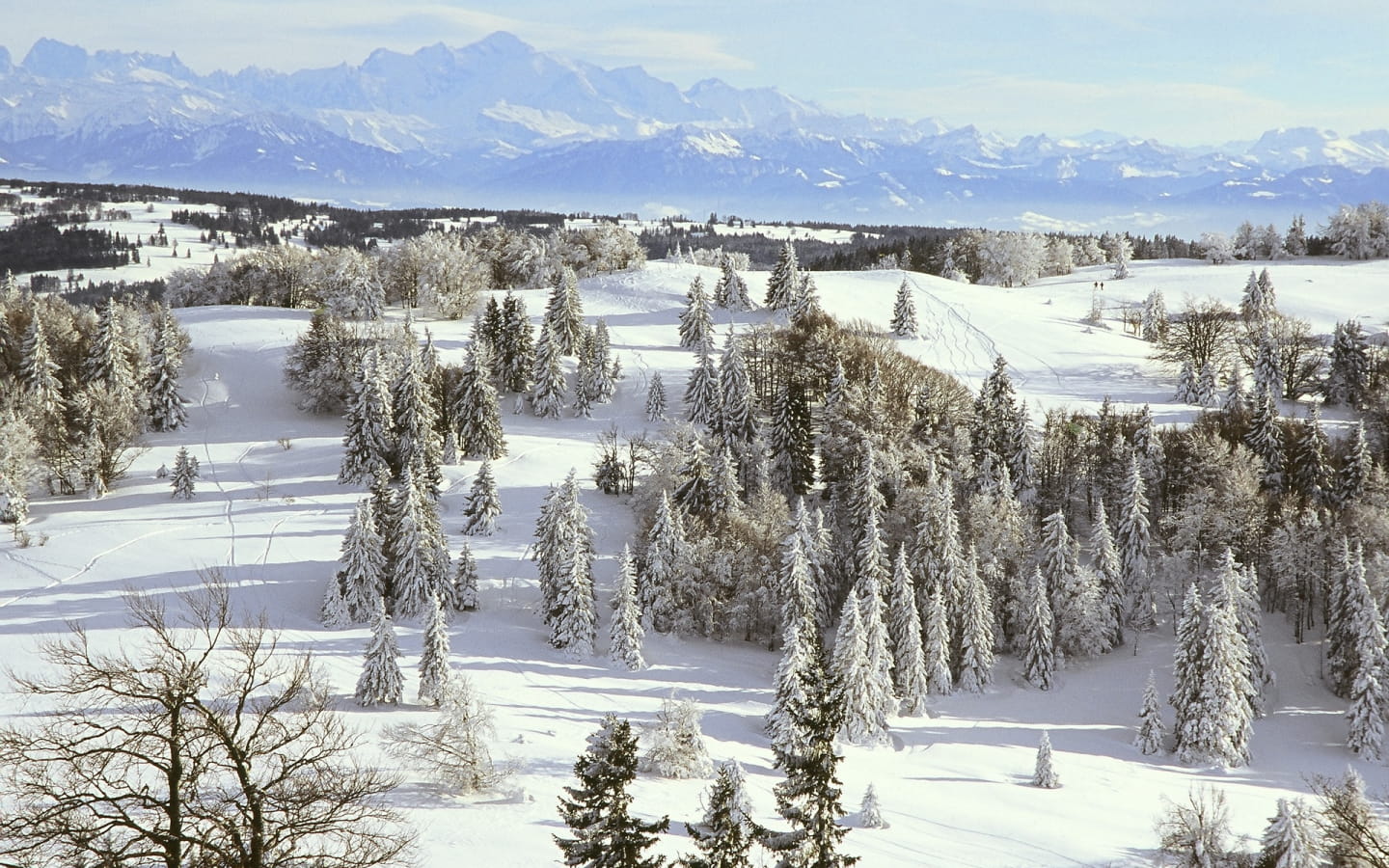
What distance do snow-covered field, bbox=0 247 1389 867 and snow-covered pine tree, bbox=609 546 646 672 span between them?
85cm

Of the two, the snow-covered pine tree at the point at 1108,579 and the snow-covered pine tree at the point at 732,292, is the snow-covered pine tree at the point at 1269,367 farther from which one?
the snow-covered pine tree at the point at 732,292

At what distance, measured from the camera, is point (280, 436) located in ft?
268

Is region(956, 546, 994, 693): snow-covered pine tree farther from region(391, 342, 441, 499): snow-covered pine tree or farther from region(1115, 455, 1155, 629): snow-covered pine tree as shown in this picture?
region(391, 342, 441, 499): snow-covered pine tree

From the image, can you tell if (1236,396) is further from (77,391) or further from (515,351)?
(77,391)

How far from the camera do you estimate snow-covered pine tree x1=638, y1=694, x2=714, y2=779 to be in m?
40.0

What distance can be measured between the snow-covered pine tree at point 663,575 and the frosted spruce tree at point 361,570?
15356 mm

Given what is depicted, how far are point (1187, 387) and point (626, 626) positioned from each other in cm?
6385

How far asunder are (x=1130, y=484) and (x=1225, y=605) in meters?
15.0

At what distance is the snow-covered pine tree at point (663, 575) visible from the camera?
58.9m

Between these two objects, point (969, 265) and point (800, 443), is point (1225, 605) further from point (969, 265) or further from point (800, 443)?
point (969, 265)

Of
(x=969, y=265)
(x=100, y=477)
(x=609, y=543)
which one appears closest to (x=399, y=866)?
(x=609, y=543)

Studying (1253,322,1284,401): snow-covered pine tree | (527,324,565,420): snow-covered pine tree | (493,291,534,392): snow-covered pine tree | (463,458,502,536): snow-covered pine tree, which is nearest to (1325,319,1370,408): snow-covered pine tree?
(1253,322,1284,401): snow-covered pine tree

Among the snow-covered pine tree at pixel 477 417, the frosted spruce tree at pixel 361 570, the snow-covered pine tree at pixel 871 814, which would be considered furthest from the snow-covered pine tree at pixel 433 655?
the snow-covered pine tree at pixel 477 417

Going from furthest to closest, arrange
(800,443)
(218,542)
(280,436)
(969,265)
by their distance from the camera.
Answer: (969,265) < (280,436) < (800,443) < (218,542)
